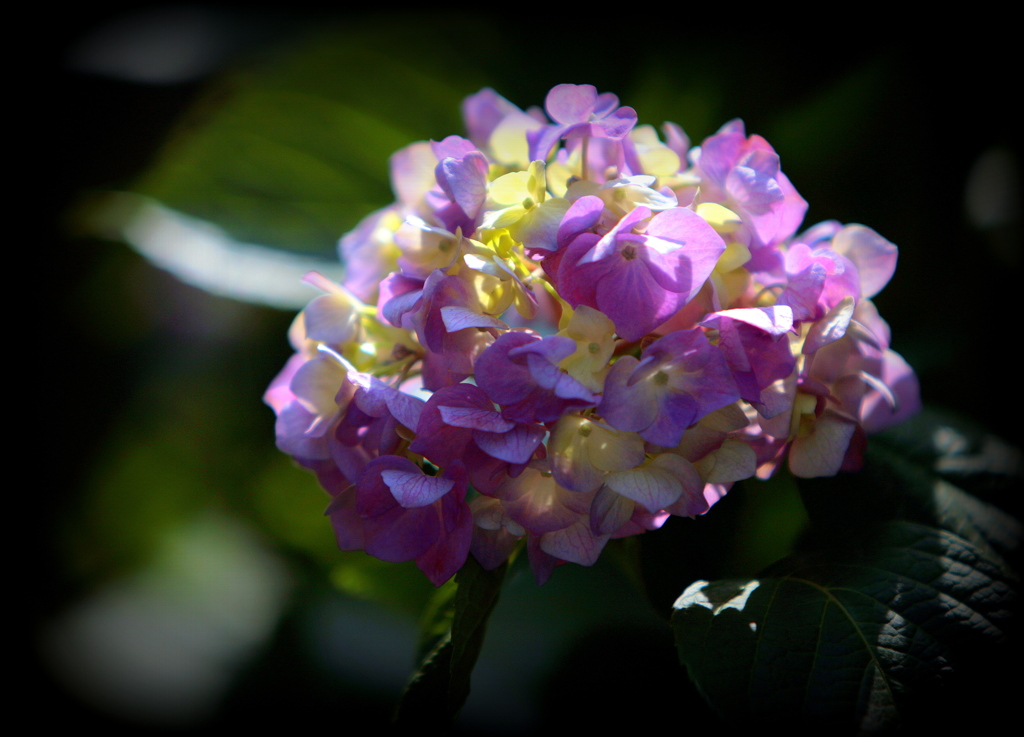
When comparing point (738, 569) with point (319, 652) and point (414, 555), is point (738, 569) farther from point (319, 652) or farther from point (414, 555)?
point (319, 652)

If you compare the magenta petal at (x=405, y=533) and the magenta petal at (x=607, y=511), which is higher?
the magenta petal at (x=607, y=511)

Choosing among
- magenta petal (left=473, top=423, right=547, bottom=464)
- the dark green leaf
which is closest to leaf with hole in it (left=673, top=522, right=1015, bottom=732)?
the dark green leaf

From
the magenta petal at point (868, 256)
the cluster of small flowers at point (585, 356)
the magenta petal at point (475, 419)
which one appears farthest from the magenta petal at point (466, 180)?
the magenta petal at point (868, 256)

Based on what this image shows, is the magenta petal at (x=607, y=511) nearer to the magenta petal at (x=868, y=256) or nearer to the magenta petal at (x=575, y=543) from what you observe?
the magenta petal at (x=575, y=543)

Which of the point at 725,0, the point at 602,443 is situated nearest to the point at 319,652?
the point at 602,443

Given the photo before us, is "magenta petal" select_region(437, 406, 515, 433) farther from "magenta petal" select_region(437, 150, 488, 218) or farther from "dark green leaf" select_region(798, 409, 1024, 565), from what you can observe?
"dark green leaf" select_region(798, 409, 1024, 565)
